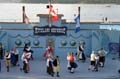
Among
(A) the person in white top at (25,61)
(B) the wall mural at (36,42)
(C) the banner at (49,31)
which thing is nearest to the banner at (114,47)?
(C) the banner at (49,31)

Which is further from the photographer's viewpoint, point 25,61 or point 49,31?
point 49,31

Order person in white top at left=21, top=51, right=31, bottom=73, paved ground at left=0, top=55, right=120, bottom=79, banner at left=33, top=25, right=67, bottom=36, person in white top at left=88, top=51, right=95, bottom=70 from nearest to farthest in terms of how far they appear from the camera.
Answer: paved ground at left=0, top=55, right=120, bottom=79 → person in white top at left=21, top=51, right=31, bottom=73 → person in white top at left=88, top=51, right=95, bottom=70 → banner at left=33, top=25, right=67, bottom=36

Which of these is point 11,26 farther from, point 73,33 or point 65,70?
point 65,70

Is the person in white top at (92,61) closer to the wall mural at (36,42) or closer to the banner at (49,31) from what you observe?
the banner at (49,31)

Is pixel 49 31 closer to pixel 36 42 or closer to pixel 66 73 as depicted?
pixel 36 42

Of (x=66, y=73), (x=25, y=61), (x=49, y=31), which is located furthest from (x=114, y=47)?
(x=25, y=61)

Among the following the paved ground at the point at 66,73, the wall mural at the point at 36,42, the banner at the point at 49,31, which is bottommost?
the paved ground at the point at 66,73

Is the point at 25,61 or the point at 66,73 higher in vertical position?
the point at 25,61

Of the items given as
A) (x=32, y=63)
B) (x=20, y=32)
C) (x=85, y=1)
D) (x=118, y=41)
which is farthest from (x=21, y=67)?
(x=85, y=1)

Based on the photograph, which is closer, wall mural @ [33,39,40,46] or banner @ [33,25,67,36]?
banner @ [33,25,67,36]

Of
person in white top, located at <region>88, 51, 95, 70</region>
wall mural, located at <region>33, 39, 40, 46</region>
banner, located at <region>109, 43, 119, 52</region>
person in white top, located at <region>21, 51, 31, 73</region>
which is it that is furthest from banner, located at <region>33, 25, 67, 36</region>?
person in white top, located at <region>21, 51, 31, 73</region>

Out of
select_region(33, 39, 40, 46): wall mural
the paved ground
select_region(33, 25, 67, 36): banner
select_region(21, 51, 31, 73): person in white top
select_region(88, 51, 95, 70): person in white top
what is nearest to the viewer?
the paved ground

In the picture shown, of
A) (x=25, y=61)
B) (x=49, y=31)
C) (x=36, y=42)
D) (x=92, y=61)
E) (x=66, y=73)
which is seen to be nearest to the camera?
(x=25, y=61)

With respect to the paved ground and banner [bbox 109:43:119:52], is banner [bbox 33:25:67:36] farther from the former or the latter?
banner [bbox 109:43:119:52]
